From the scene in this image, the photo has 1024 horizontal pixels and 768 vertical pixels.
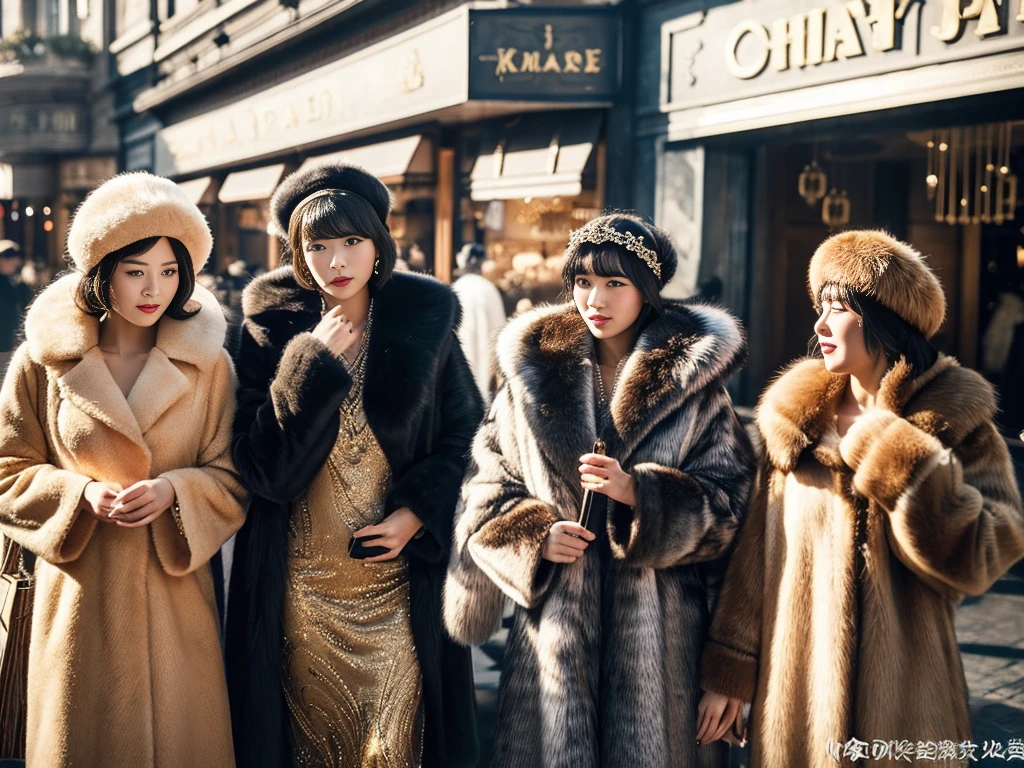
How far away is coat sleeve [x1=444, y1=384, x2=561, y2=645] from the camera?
2.55 meters

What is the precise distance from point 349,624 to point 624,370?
3.57 feet

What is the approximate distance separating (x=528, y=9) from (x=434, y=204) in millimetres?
3325

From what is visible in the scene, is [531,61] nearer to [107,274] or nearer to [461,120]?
[461,120]

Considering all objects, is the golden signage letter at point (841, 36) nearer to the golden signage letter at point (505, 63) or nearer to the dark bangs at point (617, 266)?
the golden signage letter at point (505, 63)

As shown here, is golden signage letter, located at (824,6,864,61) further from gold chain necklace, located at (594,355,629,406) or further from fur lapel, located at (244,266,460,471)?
gold chain necklace, located at (594,355,629,406)

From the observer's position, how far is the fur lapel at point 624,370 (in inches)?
99.7

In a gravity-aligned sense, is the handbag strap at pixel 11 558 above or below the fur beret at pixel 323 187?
below

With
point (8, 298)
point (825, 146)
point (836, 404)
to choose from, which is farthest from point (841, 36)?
point (8, 298)

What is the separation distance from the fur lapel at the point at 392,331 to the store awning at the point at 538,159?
6.02 meters

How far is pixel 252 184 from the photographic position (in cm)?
1586

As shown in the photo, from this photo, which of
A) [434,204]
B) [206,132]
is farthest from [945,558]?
[206,132]

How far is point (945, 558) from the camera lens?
2.14 metres

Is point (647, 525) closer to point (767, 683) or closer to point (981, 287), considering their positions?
point (767, 683)

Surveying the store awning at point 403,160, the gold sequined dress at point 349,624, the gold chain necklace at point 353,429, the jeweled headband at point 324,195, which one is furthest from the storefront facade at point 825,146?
the gold sequined dress at point 349,624
